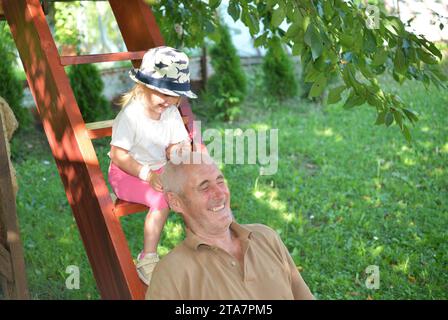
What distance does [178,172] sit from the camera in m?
3.05

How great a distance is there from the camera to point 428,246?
5680 mm

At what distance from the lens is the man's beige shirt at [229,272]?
2830 millimetres

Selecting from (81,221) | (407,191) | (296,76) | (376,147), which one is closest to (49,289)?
(81,221)

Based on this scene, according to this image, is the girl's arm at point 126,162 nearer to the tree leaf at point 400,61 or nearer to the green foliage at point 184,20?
the tree leaf at point 400,61

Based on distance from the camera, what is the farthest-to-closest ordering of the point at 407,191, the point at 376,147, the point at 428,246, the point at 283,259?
the point at 376,147 → the point at 407,191 → the point at 428,246 → the point at 283,259

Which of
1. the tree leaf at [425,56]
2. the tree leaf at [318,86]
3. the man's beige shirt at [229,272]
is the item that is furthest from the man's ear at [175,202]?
the tree leaf at [425,56]

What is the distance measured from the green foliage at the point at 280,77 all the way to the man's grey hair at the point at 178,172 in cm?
634

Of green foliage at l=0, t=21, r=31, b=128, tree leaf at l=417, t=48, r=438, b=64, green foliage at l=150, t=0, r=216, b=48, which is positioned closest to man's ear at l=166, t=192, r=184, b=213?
tree leaf at l=417, t=48, r=438, b=64

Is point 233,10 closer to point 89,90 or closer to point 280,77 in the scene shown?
point 89,90

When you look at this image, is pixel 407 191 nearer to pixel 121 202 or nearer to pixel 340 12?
pixel 340 12

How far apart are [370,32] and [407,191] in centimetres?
330

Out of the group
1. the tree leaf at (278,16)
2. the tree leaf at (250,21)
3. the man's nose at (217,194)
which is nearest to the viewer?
the man's nose at (217,194)

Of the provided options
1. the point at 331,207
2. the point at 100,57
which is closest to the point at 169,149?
the point at 100,57

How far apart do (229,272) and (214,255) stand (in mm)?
93
